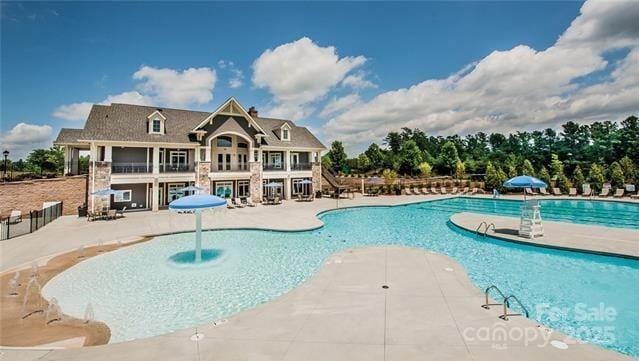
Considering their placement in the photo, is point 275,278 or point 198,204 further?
point 198,204

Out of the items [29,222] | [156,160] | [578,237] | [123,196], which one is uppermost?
[156,160]

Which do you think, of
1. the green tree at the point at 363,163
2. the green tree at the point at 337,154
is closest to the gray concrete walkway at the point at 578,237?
the green tree at the point at 337,154

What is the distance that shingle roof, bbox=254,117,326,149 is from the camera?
1195 inches

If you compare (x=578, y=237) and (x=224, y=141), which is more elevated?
(x=224, y=141)

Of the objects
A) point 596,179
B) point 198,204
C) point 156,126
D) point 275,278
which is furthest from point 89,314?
point 596,179

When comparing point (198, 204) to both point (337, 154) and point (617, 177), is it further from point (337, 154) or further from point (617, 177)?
point (337, 154)

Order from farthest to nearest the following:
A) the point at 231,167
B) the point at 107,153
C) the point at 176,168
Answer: the point at 231,167 < the point at 176,168 < the point at 107,153

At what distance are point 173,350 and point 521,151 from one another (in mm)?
87556

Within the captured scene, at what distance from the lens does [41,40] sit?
595 inches

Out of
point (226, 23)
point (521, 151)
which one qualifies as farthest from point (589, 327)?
point (521, 151)

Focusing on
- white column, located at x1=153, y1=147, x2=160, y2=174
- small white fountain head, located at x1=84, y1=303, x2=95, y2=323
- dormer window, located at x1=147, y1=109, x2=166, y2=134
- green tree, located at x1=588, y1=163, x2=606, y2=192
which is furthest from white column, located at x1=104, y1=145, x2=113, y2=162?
green tree, located at x1=588, y1=163, x2=606, y2=192

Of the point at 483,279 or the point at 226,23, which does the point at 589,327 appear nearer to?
the point at 483,279

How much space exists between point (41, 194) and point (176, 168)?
861 cm

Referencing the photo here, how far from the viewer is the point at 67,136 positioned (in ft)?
83.1
